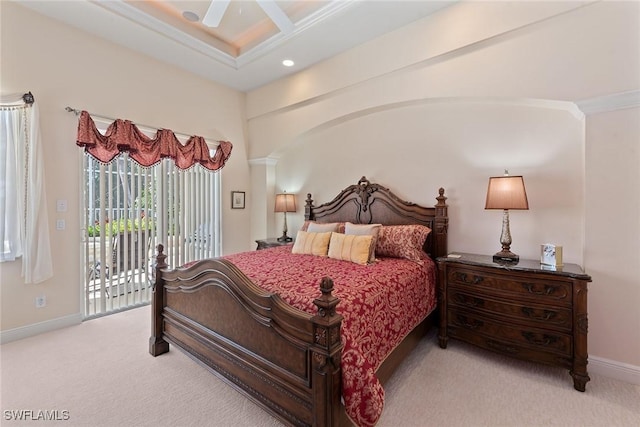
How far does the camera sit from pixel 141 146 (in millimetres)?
3666

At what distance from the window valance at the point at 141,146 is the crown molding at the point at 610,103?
4.44 m

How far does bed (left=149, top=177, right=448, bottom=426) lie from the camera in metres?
1.43

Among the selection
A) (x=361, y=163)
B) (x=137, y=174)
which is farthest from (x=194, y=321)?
(x=361, y=163)

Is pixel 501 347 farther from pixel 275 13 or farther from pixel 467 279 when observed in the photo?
pixel 275 13

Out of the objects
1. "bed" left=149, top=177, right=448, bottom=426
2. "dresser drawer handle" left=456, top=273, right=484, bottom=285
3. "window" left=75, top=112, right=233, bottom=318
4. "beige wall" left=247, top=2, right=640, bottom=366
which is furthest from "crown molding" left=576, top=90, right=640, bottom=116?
"window" left=75, top=112, right=233, bottom=318

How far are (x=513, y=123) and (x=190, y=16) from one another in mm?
3792

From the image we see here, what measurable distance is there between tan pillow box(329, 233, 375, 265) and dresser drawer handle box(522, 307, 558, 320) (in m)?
1.34

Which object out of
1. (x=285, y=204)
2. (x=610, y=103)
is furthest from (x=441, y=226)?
(x=285, y=204)

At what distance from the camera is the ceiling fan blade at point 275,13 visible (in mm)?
2271

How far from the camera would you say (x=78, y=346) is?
2730 mm

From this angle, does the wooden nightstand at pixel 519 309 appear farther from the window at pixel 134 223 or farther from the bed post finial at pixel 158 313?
the window at pixel 134 223

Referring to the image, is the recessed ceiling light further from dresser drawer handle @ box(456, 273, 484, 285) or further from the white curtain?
dresser drawer handle @ box(456, 273, 484, 285)

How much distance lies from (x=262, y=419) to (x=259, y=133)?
4.24 meters

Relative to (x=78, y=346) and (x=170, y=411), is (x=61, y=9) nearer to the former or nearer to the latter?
(x=78, y=346)
